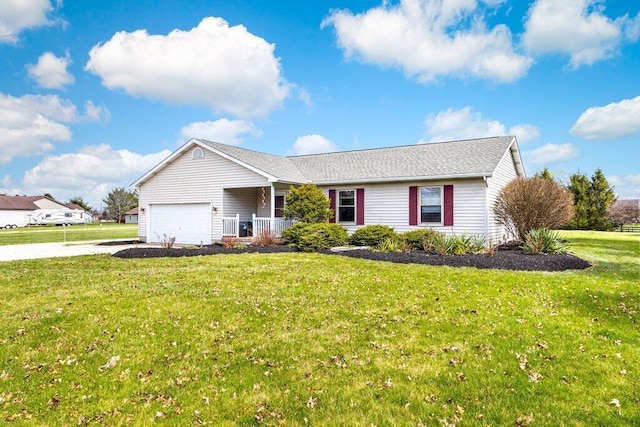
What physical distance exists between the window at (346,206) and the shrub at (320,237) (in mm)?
1778

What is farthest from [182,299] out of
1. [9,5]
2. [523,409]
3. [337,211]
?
[9,5]

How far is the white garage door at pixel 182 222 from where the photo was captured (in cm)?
1950

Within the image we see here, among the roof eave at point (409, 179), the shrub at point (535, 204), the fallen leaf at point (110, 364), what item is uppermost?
the roof eave at point (409, 179)

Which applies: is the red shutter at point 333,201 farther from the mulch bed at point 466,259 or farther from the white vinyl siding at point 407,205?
the mulch bed at point 466,259

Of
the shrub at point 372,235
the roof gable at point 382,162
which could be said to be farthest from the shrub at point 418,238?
the roof gable at point 382,162

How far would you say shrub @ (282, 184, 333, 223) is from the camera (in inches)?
650

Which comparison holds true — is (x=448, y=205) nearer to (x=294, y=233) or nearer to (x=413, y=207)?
(x=413, y=207)

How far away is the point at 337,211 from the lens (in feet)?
60.8

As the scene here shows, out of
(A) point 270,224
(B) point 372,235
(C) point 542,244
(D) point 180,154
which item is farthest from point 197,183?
(C) point 542,244

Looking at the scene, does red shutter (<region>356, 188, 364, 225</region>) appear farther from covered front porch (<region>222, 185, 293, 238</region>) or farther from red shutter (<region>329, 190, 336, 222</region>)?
covered front porch (<region>222, 185, 293, 238</region>)

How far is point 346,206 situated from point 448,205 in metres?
4.75

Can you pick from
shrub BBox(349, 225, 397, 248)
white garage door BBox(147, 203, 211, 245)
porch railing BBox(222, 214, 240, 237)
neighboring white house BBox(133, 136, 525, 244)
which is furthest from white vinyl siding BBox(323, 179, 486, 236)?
white garage door BBox(147, 203, 211, 245)

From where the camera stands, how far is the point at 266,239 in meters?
16.1

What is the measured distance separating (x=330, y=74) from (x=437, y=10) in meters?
6.87
